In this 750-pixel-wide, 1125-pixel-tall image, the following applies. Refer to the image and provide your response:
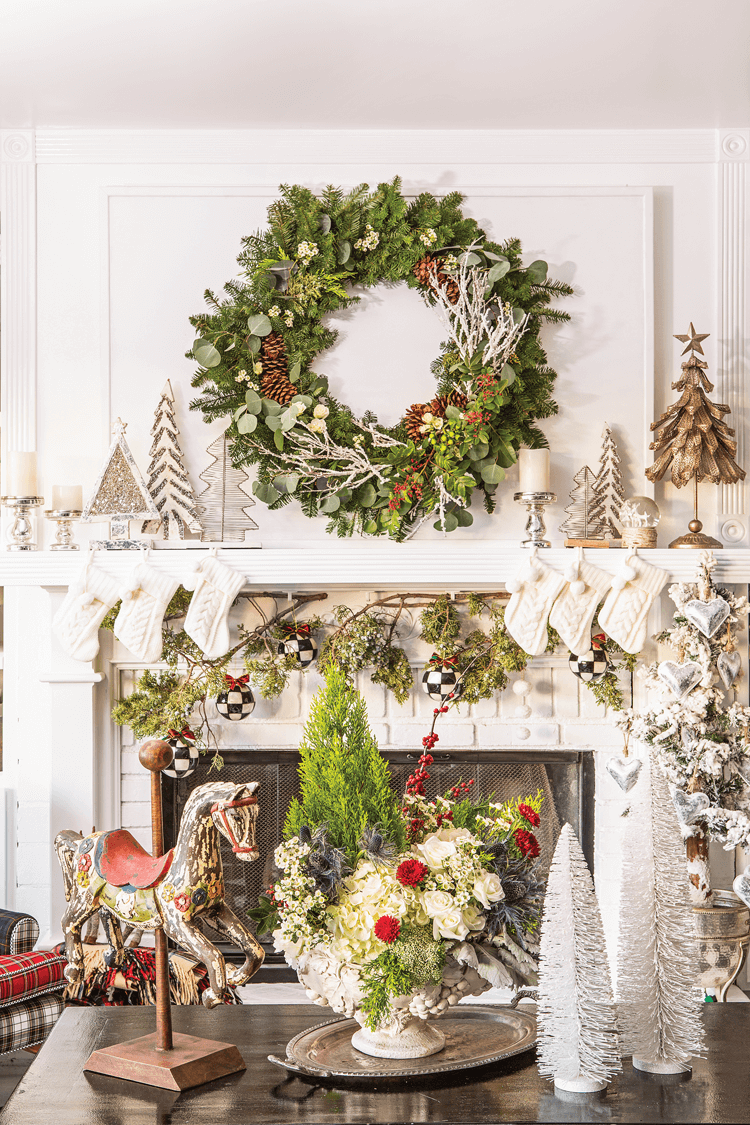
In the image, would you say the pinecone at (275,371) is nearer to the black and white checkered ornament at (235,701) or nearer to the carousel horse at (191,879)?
the black and white checkered ornament at (235,701)

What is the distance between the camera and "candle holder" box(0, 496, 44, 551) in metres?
3.16

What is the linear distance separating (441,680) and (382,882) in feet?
5.89

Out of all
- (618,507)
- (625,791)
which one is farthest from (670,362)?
(625,791)

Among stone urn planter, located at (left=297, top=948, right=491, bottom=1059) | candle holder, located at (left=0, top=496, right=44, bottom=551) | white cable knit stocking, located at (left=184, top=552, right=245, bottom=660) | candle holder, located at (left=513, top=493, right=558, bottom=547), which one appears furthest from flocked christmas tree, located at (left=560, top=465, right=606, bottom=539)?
stone urn planter, located at (left=297, top=948, right=491, bottom=1059)

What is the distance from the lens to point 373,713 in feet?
11.1

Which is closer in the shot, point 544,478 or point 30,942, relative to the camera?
point 30,942

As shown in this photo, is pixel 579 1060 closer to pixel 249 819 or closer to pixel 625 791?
pixel 249 819

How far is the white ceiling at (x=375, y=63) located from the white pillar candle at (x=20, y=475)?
109 centimetres

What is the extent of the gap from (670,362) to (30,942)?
8.68 ft

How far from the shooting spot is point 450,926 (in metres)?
1.36

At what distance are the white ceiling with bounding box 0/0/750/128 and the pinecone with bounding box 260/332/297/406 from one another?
0.72 meters

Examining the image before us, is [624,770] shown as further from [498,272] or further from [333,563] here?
[498,272]

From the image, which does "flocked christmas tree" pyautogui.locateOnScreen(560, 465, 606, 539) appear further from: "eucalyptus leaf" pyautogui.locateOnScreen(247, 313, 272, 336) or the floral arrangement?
the floral arrangement

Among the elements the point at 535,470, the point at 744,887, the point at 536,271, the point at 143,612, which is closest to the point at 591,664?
the point at 535,470
